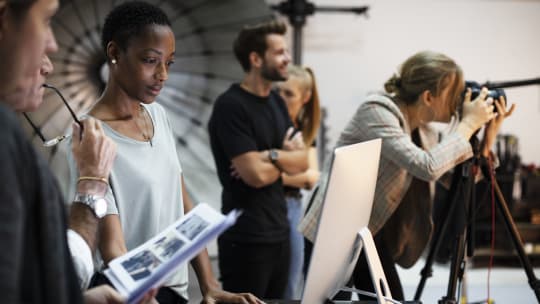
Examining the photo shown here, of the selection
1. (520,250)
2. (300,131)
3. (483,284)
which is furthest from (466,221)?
(483,284)

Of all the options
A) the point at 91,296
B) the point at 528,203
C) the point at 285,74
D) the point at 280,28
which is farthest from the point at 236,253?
the point at 528,203

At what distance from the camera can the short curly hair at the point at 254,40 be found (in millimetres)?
2340

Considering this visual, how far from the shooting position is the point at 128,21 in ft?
4.24

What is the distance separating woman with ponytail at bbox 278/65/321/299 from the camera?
105 inches

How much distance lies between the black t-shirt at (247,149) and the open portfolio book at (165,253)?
109 cm

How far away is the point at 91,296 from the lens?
0.94m

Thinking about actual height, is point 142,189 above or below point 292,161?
above

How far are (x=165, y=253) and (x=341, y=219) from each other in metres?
0.41

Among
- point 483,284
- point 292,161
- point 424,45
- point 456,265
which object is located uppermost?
point 424,45

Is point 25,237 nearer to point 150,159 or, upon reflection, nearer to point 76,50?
point 150,159

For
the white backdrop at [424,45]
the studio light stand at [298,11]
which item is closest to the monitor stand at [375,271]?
the studio light stand at [298,11]

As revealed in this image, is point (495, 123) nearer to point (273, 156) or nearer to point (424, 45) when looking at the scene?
point (273, 156)

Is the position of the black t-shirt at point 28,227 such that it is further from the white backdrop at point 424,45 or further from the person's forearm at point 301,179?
the white backdrop at point 424,45

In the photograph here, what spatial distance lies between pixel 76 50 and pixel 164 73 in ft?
6.18
